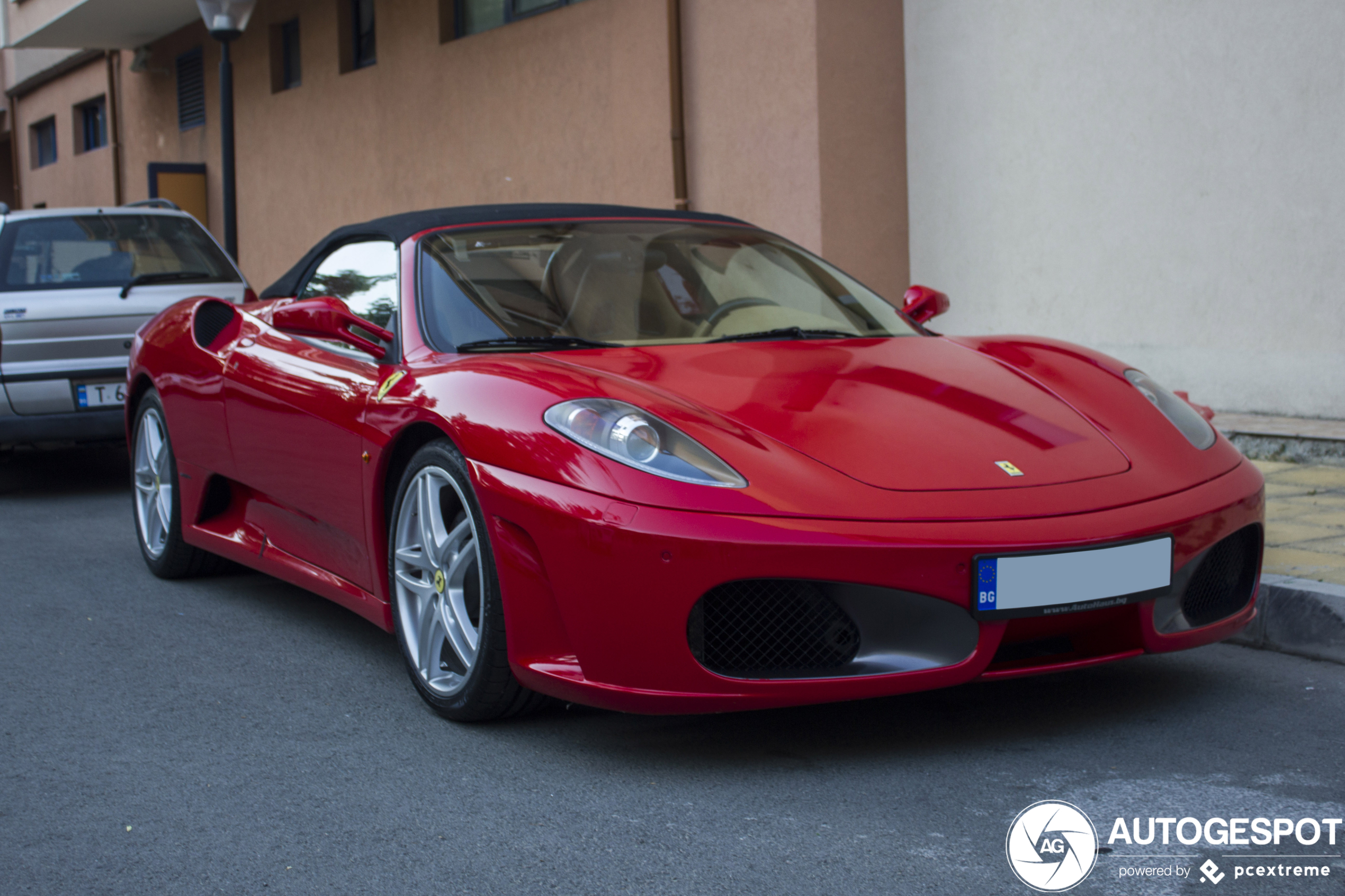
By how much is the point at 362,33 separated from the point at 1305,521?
1200 cm

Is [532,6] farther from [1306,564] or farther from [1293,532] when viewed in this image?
[1306,564]

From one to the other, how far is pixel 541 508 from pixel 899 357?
1183 millimetres

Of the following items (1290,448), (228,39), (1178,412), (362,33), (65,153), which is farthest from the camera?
(65,153)

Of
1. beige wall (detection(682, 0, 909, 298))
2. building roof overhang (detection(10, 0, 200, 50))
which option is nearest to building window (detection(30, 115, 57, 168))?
building roof overhang (detection(10, 0, 200, 50))

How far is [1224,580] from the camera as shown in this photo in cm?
324

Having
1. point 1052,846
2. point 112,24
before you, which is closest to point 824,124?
point 1052,846

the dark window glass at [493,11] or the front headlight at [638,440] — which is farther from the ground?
the dark window glass at [493,11]

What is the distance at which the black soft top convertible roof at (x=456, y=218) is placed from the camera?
409 centimetres

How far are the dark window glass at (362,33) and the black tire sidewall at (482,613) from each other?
1194 cm

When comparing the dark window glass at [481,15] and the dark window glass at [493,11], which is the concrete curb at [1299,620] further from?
the dark window glass at [481,15]

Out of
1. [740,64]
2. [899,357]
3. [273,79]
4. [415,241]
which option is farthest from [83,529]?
[273,79]

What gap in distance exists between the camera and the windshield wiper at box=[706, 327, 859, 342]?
3.75 metres

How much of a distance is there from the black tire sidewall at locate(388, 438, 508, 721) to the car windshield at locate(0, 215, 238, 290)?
484cm

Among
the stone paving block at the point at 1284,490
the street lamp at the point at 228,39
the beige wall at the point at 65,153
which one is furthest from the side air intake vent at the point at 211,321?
the beige wall at the point at 65,153
